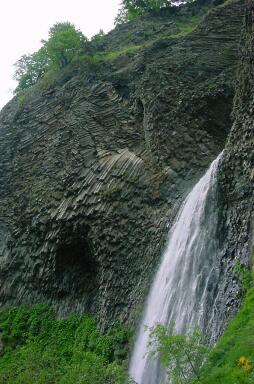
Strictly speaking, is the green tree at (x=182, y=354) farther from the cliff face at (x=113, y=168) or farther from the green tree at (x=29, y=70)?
the green tree at (x=29, y=70)

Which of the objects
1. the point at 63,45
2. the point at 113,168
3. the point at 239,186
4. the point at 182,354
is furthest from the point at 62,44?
the point at 182,354

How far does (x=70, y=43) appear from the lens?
38344 millimetres

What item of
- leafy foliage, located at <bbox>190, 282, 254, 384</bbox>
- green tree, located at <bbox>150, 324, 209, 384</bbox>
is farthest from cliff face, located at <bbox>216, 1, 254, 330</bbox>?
green tree, located at <bbox>150, 324, 209, 384</bbox>

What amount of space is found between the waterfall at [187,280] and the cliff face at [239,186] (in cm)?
81

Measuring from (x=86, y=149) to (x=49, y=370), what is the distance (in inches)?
482

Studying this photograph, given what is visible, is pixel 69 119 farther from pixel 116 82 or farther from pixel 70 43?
pixel 70 43

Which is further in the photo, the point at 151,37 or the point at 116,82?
the point at 151,37

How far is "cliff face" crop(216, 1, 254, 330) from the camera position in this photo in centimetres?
1362

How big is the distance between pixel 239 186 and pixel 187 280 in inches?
139

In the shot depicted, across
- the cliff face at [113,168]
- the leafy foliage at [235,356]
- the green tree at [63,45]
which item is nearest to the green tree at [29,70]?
the green tree at [63,45]

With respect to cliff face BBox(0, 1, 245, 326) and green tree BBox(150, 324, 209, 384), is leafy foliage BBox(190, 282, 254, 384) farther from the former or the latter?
cliff face BBox(0, 1, 245, 326)

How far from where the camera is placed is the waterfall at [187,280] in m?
15.3

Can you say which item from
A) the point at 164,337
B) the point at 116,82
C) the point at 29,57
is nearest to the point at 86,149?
the point at 116,82

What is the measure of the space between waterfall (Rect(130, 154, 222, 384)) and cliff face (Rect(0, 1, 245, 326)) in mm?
2008
